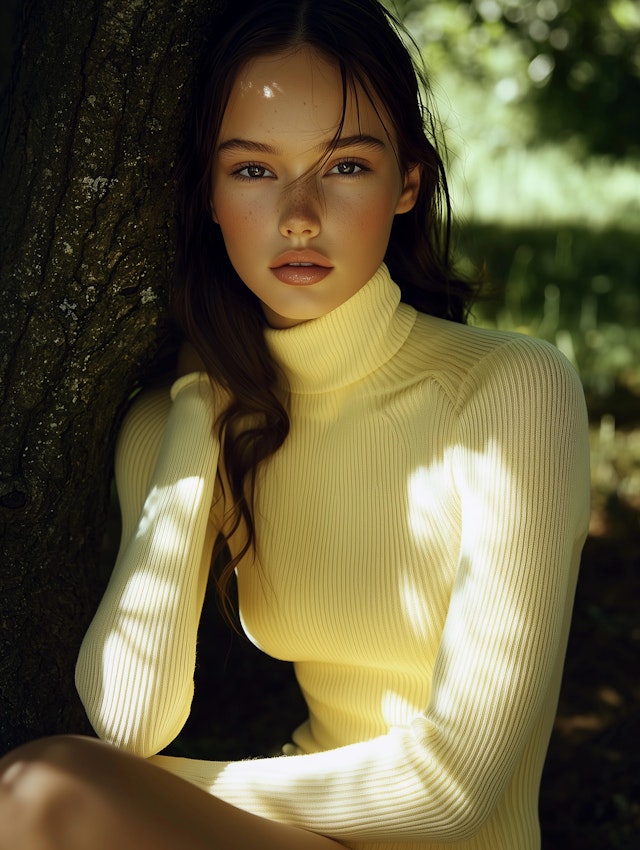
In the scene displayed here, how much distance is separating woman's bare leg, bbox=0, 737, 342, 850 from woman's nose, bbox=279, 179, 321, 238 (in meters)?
0.96

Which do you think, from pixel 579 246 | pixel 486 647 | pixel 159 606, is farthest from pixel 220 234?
pixel 579 246

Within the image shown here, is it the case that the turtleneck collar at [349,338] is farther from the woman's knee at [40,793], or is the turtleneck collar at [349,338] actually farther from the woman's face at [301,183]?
the woman's knee at [40,793]

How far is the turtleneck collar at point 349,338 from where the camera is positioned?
2.04m

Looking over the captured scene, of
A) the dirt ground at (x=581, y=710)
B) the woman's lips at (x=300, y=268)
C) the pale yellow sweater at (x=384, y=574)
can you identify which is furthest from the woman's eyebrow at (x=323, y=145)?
the dirt ground at (x=581, y=710)

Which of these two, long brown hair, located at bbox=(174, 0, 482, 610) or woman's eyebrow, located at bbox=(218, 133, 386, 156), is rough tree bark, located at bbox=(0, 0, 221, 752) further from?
woman's eyebrow, located at bbox=(218, 133, 386, 156)

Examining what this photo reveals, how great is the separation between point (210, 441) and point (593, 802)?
61.3 inches

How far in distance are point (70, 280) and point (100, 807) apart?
1.01 m

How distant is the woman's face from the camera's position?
72.0 inches

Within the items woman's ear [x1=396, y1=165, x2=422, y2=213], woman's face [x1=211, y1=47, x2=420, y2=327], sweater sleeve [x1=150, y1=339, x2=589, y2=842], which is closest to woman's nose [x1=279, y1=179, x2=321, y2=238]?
woman's face [x1=211, y1=47, x2=420, y2=327]

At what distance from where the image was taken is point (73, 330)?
208 centimetres

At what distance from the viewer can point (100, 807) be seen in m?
→ 1.58

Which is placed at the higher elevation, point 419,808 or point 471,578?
point 471,578

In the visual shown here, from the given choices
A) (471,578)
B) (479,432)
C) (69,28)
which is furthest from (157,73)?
(471,578)

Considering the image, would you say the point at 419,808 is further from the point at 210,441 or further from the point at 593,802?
the point at 593,802
